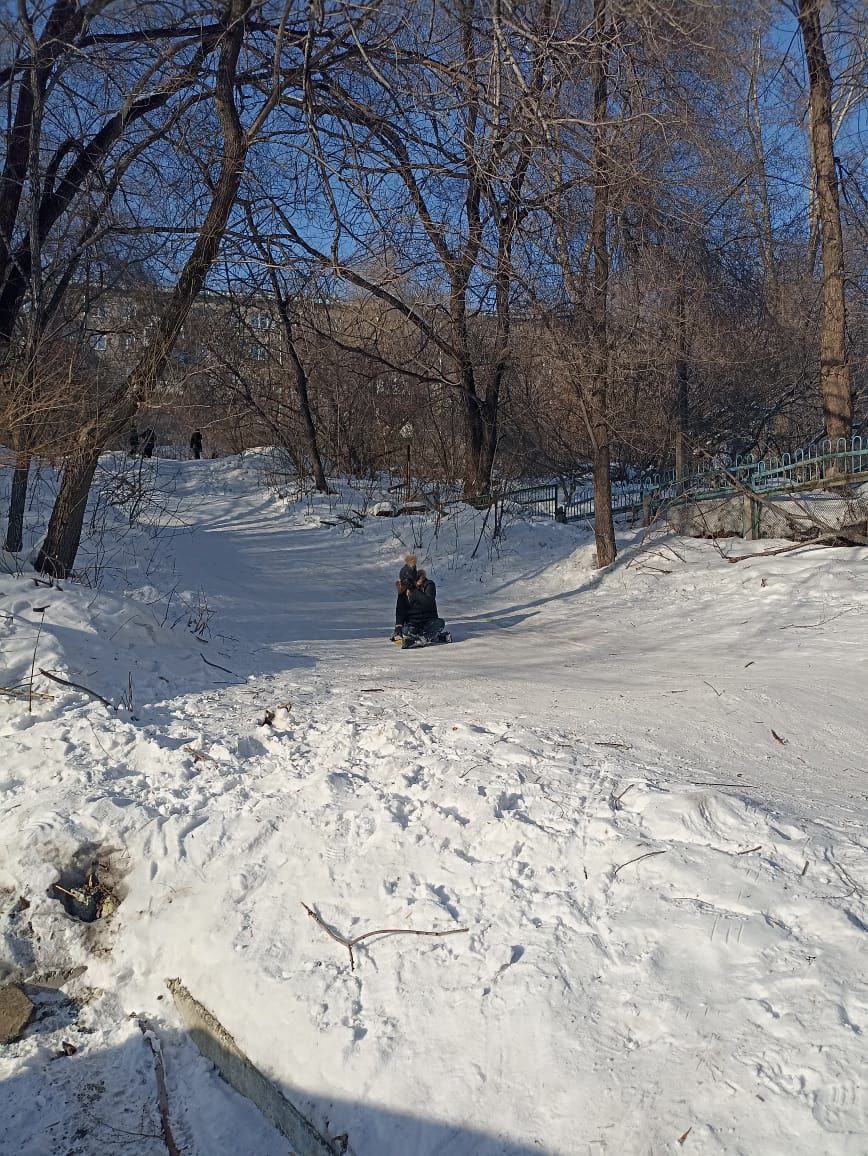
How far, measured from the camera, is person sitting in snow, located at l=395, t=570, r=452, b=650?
10.8 m

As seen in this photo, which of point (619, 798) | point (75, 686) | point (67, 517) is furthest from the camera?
point (67, 517)

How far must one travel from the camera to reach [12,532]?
11086 millimetres

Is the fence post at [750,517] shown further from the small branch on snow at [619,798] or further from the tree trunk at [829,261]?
the small branch on snow at [619,798]

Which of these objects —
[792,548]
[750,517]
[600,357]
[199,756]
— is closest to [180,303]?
[199,756]

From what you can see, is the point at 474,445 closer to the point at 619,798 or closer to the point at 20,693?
the point at 20,693

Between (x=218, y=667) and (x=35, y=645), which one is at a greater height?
(x=35, y=645)

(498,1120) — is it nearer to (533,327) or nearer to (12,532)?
(12,532)

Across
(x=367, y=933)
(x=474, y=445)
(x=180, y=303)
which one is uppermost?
(x=180, y=303)

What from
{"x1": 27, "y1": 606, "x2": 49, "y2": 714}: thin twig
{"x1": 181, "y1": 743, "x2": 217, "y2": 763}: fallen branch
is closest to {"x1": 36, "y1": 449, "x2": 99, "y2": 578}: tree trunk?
{"x1": 27, "y1": 606, "x2": 49, "y2": 714}: thin twig

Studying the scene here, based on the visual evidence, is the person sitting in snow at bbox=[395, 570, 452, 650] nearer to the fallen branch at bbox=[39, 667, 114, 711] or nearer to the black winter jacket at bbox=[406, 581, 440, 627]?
the black winter jacket at bbox=[406, 581, 440, 627]

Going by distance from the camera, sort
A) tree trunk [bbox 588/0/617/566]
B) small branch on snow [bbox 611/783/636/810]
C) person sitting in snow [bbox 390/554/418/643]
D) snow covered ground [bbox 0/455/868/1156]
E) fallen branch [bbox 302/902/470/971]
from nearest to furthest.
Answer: snow covered ground [bbox 0/455/868/1156], fallen branch [bbox 302/902/470/971], small branch on snow [bbox 611/783/636/810], person sitting in snow [bbox 390/554/418/643], tree trunk [bbox 588/0/617/566]

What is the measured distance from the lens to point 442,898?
4.37 meters

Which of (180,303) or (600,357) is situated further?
(600,357)

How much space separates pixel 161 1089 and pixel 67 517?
7.00m
